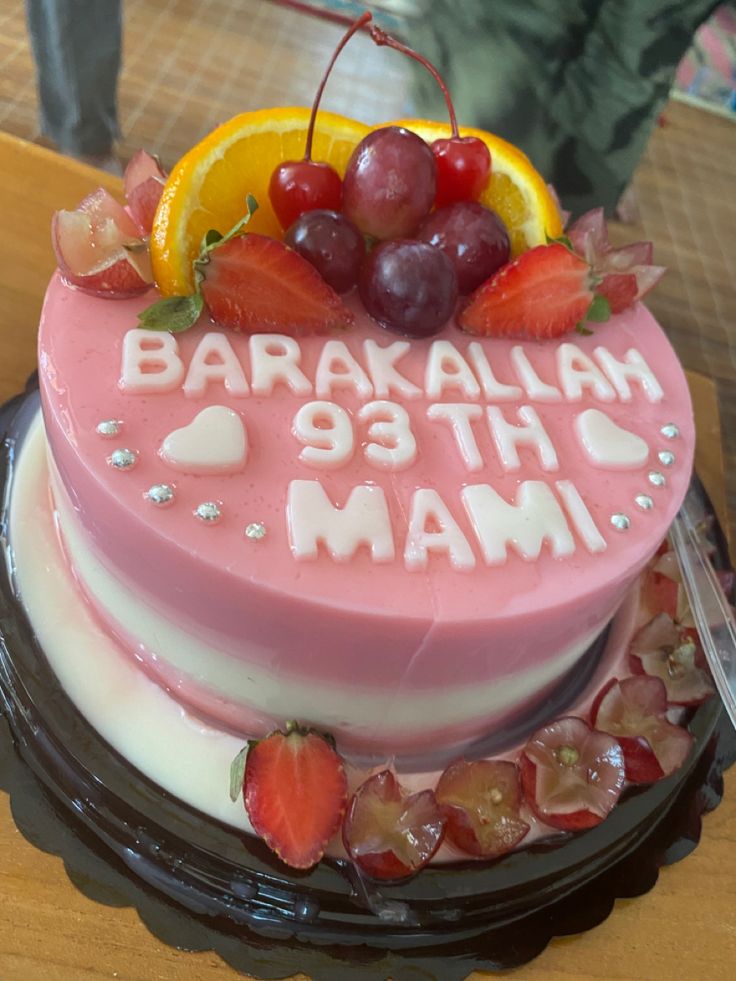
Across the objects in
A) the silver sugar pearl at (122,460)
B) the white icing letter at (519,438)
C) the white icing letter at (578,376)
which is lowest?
the silver sugar pearl at (122,460)

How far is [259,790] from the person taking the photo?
83 centimetres

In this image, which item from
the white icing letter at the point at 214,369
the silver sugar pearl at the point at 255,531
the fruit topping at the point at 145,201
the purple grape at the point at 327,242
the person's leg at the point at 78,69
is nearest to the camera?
the silver sugar pearl at the point at 255,531

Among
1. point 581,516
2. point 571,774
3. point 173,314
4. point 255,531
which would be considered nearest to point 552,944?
point 571,774

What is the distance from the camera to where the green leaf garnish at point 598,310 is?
113 cm

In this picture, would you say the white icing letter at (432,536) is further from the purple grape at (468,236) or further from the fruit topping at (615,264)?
the fruit topping at (615,264)

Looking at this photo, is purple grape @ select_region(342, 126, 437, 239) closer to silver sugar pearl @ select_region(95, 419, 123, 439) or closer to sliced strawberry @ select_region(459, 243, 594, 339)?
sliced strawberry @ select_region(459, 243, 594, 339)

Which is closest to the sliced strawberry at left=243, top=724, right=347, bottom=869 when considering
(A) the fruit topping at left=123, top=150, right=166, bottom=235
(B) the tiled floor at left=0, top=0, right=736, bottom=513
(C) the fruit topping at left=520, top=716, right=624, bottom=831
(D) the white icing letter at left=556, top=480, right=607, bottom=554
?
(C) the fruit topping at left=520, top=716, right=624, bottom=831

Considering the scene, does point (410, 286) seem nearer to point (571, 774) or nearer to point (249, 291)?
point (249, 291)

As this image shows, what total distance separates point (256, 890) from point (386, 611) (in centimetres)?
35

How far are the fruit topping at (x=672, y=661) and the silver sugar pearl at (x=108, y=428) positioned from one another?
2.39 feet

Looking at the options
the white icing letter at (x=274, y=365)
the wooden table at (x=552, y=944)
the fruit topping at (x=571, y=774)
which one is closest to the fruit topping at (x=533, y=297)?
the white icing letter at (x=274, y=365)

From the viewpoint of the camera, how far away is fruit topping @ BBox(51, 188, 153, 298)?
3.14 ft

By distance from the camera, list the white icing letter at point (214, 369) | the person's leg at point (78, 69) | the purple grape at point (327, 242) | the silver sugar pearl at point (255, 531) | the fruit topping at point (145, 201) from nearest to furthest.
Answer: the silver sugar pearl at point (255, 531) → the white icing letter at point (214, 369) → the purple grape at point (327, 242) → the fruit topping at point (145, 201) → the person's leg at point (78, 69)

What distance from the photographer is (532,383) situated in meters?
1.02
